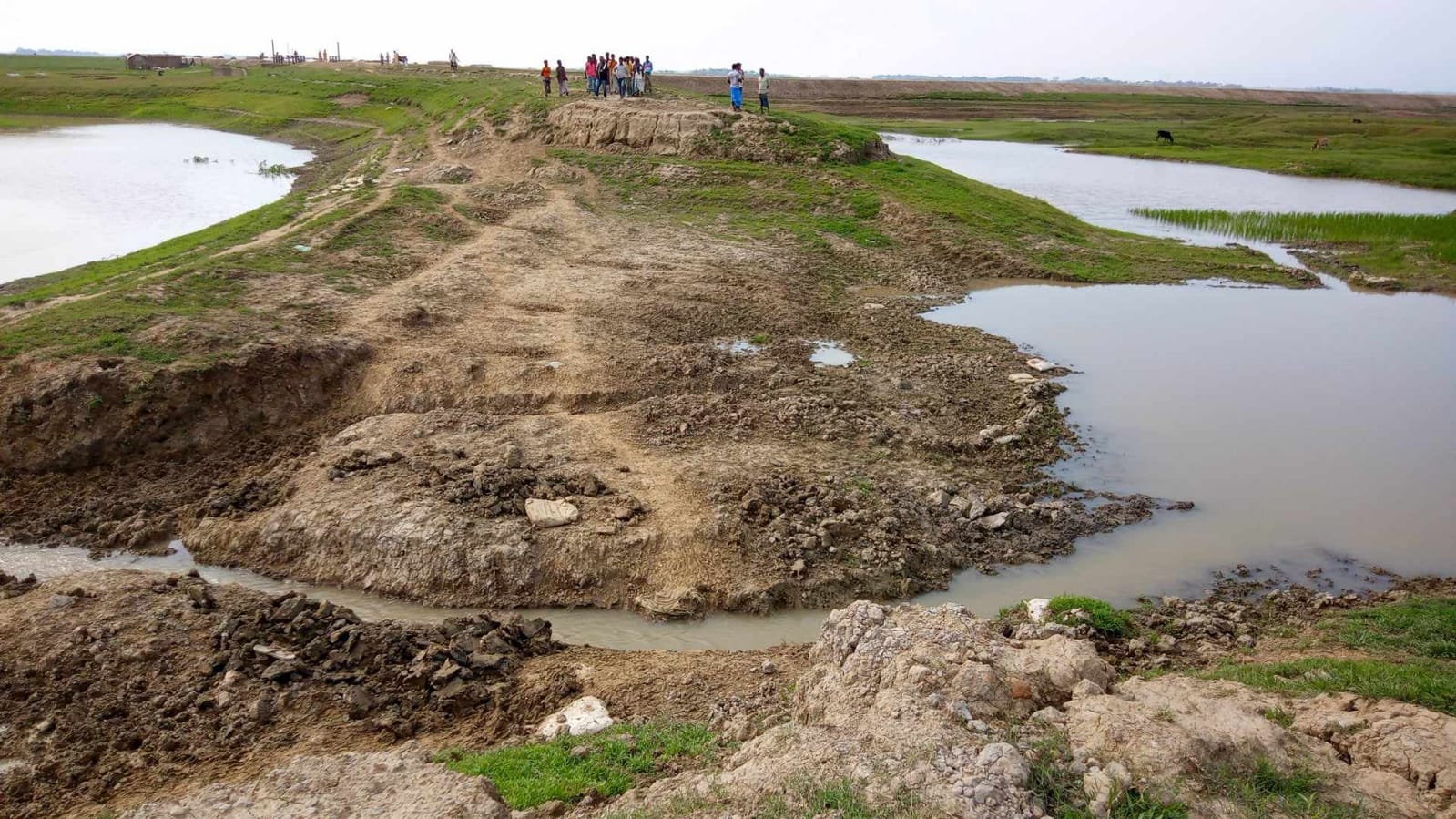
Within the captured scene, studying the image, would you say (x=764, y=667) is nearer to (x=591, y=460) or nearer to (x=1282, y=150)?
(x=591, y=460)

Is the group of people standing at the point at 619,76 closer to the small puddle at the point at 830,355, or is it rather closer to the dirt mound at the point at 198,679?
the small puddle at the point at 830,355

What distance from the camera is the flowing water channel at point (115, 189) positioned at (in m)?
23.5

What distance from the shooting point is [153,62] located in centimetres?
8275

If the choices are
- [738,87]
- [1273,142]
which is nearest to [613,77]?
[738,87]

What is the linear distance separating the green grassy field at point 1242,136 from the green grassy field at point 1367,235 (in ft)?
50.1

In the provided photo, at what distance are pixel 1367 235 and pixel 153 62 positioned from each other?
9714 cm

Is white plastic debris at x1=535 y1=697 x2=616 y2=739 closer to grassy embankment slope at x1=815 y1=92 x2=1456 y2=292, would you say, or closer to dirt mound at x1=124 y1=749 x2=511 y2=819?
dirt mound at x1=124 y1=749 x2=511 y2=819

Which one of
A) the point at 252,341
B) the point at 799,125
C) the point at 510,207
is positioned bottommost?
the point at 252,341

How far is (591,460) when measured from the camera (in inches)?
489

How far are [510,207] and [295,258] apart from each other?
7997 millimetres

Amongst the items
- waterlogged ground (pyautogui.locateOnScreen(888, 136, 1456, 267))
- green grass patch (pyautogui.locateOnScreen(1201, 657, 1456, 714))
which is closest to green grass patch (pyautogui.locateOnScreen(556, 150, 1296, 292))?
waterlogged ground (pyautogui.locateOnScreen(888, 136, 1456, 267))

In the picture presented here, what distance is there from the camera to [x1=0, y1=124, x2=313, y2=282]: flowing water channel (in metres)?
23.5

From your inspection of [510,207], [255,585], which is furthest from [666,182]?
[255,585]

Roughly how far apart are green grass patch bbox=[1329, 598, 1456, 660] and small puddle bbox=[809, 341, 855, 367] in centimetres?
921
